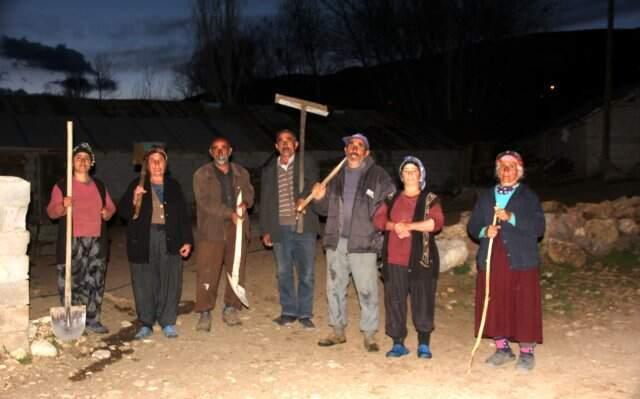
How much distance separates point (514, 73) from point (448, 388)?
115 feet

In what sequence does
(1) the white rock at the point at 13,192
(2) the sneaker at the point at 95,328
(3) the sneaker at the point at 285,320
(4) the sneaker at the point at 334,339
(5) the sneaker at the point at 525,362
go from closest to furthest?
(5) the sneaker at the point at 525,362, (1) the white rock at the point at 13,192, (4) the sneaker at the point at 334,339, (2) the sneaker at the point at 95,328, (3) the sneaker at the point at 285,320

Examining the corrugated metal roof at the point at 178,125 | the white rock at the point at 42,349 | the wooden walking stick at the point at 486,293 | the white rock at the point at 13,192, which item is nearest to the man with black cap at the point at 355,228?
the wooden walking stick at the point at 486,293

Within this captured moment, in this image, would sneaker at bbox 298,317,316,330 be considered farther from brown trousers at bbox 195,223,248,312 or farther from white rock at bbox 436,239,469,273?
white rock at bbox 436,239,469,273

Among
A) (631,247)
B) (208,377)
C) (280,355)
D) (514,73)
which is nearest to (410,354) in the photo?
(280,355)

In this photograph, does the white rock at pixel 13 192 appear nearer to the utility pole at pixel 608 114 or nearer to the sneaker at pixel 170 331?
the sneaker at pixel 170 331

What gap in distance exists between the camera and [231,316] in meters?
6.71

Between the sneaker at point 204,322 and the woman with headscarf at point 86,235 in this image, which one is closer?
the woman with headscarf at point 86,235

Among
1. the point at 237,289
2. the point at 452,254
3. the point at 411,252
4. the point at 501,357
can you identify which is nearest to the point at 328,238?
the point at 411,252

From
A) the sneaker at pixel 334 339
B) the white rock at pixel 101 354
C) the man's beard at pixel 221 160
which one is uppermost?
the man's beard at pixel 221 160

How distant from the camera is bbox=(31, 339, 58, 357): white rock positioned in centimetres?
558

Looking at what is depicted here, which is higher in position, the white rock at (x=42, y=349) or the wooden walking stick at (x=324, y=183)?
the wooden walking stick at (x=324, y=183)

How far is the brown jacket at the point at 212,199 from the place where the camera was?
633 centimetres

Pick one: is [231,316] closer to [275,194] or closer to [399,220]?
[275,194]

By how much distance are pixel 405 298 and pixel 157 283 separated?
2351 mm
